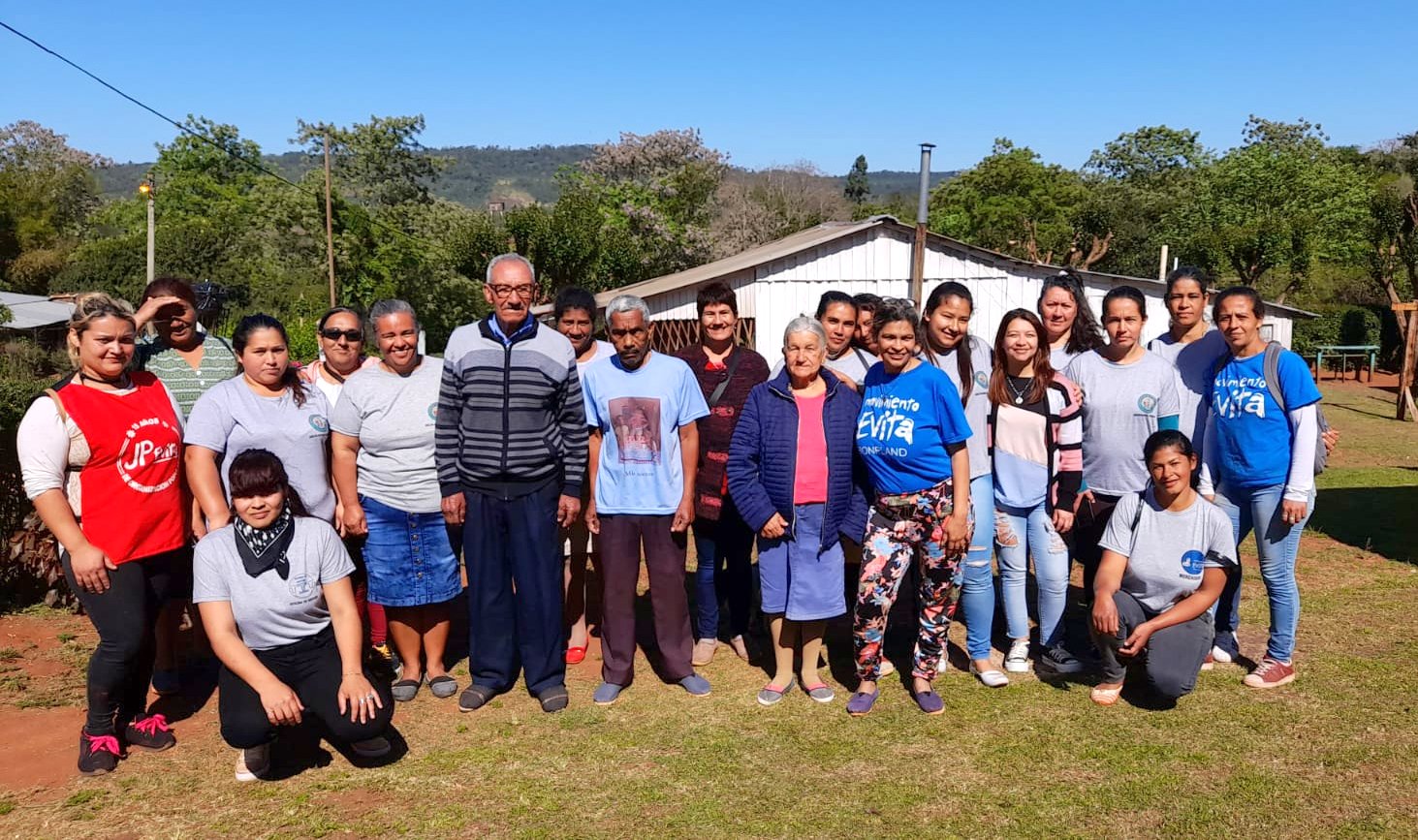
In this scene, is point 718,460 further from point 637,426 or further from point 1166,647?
point 1166,647

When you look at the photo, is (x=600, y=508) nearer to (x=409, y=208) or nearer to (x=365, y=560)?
(x=365, y=560)

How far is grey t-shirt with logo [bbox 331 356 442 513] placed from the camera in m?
4.45

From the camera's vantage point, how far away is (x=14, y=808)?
12.0 feet

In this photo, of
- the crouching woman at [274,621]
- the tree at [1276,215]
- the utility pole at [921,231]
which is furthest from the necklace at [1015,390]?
the tree at [1276,215]

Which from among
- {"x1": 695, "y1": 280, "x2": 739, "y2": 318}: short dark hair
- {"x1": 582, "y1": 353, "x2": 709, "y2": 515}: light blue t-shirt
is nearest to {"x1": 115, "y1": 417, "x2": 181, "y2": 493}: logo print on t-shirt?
{"x1": 582, "y1": 353, "x2": 709, "y2": 515}: light blue t-shirt

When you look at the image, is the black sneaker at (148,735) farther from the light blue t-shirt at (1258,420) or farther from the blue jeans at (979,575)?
the light blue t-shirt at (1258,420)

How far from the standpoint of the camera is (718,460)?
5.12 meters

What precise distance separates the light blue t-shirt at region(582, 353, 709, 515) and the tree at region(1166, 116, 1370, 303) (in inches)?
1250

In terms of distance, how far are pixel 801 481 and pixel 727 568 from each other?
1.24m

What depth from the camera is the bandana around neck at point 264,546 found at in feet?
12.5

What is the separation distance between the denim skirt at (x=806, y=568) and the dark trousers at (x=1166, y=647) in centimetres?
132

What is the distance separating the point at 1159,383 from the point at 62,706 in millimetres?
5597

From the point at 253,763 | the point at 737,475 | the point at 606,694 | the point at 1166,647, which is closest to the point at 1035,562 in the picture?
the point at 1166,647

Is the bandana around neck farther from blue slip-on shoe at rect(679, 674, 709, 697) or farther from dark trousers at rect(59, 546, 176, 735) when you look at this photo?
blue slip-on shoe at rect(679, 674, 709, 697)
